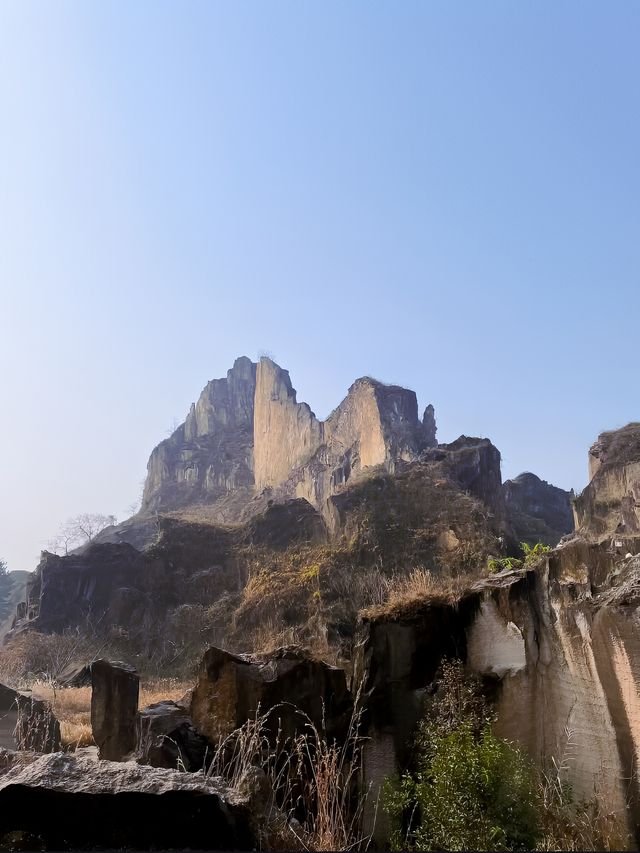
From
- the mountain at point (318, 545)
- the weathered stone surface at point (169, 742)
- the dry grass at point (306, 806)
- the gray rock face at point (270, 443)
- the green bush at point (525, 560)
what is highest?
the gray rock face at point (270, 443)

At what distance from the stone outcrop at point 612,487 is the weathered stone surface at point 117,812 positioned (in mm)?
26166

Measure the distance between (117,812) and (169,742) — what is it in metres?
3.18

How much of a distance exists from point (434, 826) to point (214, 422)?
3170 inches

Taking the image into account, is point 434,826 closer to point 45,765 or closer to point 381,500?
point 45,765

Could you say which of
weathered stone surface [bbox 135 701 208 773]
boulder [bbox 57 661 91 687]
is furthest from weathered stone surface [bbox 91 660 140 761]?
boulder [bbox 57 661 91 687]

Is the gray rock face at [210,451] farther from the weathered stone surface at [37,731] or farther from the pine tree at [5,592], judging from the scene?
the weathered stone surface at [37,731]

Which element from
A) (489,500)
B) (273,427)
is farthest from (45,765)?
(273,427)

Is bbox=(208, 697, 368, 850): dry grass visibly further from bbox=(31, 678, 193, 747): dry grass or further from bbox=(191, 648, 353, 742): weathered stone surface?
bbox=(31, 678, 193, 747): dry grass

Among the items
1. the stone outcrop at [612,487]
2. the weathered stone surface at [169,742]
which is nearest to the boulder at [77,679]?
the weathered stone surface at [169,742]

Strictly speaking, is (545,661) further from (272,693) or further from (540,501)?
(540,501)

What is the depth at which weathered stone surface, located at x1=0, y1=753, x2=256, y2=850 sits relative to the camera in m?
3.83

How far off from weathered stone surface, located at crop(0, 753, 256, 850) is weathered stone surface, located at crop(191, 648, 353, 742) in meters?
2.74

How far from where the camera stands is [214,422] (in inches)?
3295

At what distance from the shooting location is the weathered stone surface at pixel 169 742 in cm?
664
